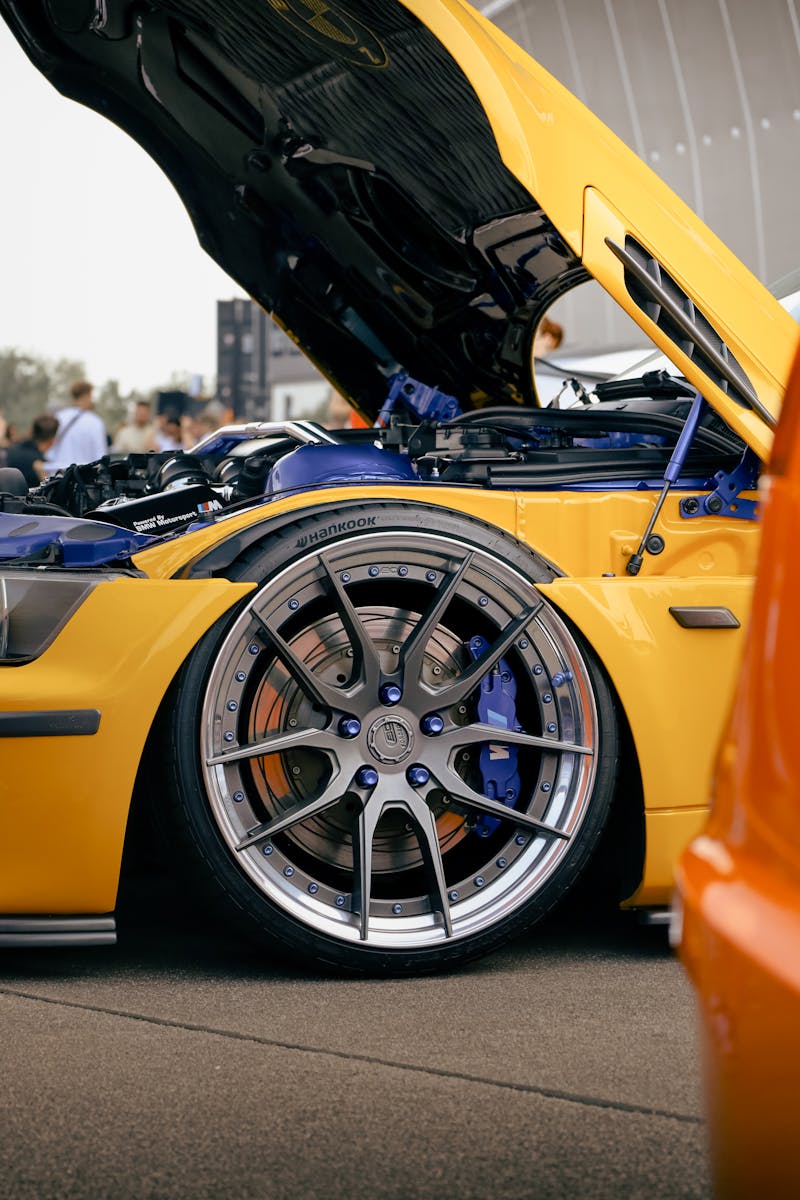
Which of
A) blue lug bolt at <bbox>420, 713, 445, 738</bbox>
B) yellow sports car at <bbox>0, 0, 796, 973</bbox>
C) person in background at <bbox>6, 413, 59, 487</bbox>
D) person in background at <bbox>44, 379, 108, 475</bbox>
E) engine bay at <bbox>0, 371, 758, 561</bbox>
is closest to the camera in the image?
yellow sports car at <bbox>0, 0, 796, 973</bbox>

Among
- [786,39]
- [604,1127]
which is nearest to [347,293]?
[604,1127]

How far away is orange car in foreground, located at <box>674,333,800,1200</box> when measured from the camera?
4.03 ft

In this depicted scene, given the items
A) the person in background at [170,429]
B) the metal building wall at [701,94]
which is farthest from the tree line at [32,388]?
the person in background at [170,429]

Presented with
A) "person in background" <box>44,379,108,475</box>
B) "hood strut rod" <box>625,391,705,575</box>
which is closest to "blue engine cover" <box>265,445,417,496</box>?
"hood strut rod" <box>625,391,705,575</box>

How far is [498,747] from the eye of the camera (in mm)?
3174

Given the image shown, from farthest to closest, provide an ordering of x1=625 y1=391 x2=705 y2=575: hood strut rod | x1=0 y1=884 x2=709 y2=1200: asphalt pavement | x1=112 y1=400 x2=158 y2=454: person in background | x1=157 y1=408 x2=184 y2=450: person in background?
1. x1=112 y1=400 x2=158 y2=454: person in background
2. x1=157 y1=408 x2=184 y2=450: person in background
3. x1=625 y1=391 x2=705 y2=575: hood strut rod
4. x1=0 y1=884 x2=709 y2=1200: asphalt pavement

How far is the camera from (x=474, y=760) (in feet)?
10.5

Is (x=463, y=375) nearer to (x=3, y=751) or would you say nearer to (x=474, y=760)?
(x=474, y=760)

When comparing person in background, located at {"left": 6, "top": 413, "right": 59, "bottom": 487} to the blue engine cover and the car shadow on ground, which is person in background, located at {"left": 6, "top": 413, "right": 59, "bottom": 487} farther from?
the car shadow on ground

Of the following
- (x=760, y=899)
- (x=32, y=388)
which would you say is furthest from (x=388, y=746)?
(x=32, y=388)

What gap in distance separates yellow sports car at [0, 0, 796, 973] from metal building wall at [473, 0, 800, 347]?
18.6 metres

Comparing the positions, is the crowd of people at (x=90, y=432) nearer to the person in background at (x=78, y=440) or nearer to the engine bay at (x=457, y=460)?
the person in background at (x=78, y=440)

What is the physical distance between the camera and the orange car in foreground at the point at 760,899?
4.03 ft

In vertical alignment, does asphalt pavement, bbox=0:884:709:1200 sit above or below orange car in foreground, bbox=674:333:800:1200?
below
